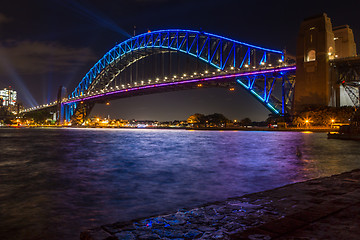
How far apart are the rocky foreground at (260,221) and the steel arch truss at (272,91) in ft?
142

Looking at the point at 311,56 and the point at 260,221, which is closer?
the point at 260,221

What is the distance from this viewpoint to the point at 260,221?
2.92m

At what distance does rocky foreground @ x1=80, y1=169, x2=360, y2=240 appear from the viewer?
8.17 feet

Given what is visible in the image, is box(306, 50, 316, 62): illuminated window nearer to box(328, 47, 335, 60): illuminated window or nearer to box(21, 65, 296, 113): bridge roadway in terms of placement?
box(328, 47, 335, 60): illuminated window

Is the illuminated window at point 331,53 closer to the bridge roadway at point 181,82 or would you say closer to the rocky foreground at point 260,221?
the bridge roadway at point 181,82

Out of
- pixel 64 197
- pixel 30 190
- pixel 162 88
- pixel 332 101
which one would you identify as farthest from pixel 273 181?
pixel 162 88

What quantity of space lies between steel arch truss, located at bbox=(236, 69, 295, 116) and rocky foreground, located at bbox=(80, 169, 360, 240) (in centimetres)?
4327

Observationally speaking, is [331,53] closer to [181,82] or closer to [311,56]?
[311,56]

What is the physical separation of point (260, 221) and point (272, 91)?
156ft

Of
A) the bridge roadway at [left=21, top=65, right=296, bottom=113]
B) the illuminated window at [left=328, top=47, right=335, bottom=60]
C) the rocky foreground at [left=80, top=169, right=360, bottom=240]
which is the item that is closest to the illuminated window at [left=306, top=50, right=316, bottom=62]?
the illuminated window at [left=328, top=47, right=335, bottom=60]

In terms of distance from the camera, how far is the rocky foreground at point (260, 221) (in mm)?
2490

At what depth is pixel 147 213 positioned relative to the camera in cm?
448

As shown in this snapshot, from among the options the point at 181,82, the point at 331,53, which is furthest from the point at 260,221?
the point at 181,82

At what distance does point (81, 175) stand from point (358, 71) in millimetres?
43444
